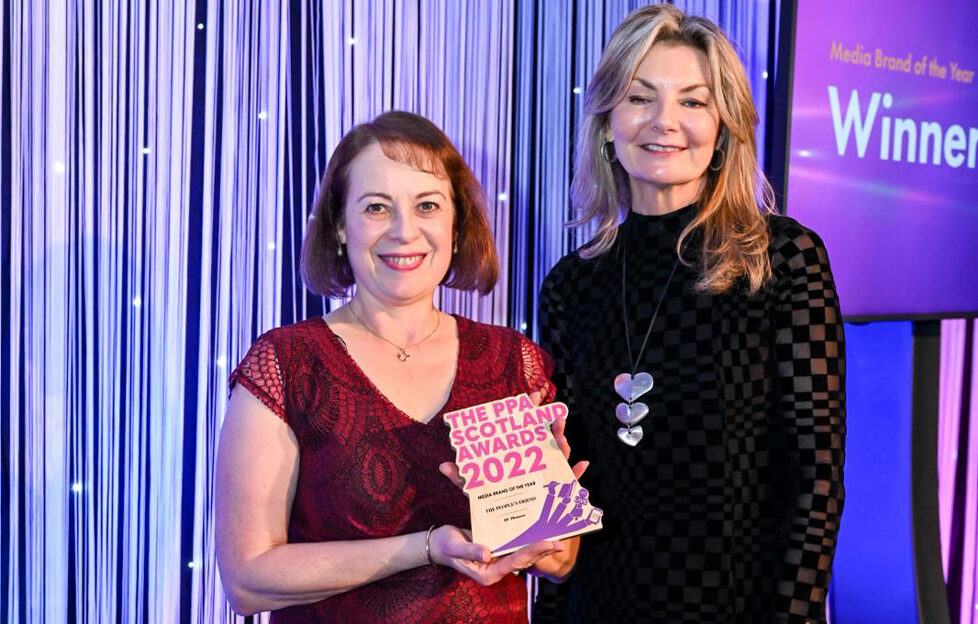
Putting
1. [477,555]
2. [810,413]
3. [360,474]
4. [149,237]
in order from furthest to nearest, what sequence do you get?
[149,237] → [810,413] → [360,474] → [477,555]

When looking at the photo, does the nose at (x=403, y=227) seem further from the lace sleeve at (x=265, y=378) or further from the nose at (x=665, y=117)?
the nose at (x=665, y=117)

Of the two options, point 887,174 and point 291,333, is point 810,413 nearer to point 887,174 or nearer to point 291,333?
point 291,333

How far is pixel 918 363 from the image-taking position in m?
2.94

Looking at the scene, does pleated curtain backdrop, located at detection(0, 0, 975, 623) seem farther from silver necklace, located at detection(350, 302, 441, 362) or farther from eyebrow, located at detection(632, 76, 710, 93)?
eyebrow, located at detection(632, 76, 710, 93)

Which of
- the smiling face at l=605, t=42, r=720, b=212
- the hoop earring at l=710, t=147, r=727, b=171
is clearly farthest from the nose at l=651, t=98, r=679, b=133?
the hoop earring at l=710, t=147, r=727, b=171

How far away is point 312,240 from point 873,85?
167 cm

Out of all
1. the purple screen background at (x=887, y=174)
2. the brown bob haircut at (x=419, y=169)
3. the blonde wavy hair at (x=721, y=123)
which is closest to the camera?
the brown bob haircut at (x=419, y=169)

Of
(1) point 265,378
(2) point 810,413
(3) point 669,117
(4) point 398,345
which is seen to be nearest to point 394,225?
(4) point 398,345

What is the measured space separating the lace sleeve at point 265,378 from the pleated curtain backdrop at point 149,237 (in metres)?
0.72

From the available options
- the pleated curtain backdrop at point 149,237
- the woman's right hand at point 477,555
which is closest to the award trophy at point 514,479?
the woman's right hand at point 477,555

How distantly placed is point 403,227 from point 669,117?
56 centimetres

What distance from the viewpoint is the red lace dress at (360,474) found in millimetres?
1563

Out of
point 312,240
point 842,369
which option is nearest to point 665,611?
point 842,369

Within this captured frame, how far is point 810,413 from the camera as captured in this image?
170 centimetres
